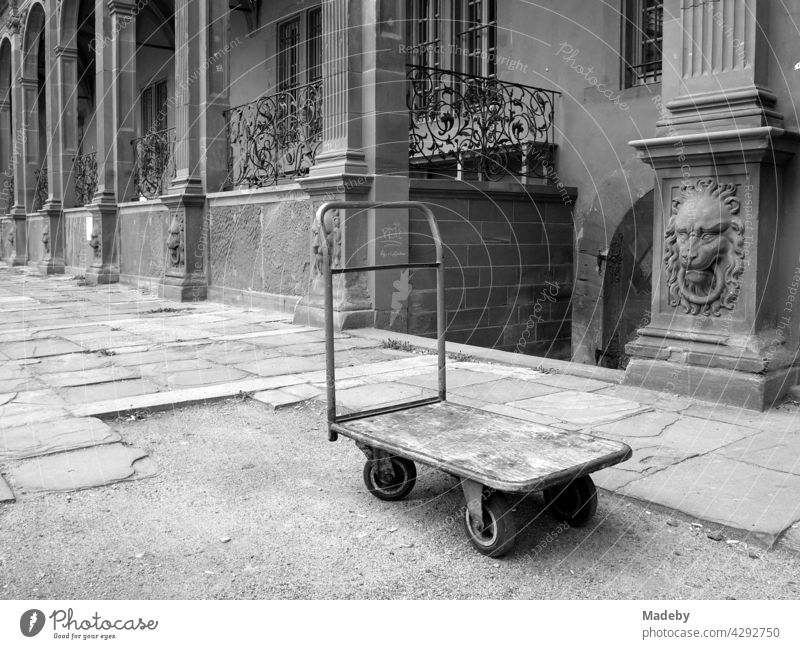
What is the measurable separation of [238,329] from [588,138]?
460 centimetres

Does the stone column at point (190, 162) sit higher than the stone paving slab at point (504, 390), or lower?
higher

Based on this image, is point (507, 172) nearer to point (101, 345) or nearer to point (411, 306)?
point (411, 306)

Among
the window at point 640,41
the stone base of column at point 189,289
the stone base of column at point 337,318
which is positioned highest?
the window at point 640,41

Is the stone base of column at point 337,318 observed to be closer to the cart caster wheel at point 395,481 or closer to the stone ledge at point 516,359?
the stone ledge at point 516,359

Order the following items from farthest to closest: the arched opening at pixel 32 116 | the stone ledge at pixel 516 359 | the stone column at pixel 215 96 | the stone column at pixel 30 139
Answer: the stone column at pixel 30 139, the arched opening at pixel 32 116, the stone column at pixel 215 96, the stone ledge at pixel 516 359

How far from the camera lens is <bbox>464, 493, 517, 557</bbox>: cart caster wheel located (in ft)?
7.87

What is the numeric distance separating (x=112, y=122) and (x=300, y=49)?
3.51 meters

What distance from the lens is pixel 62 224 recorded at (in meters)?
16.9

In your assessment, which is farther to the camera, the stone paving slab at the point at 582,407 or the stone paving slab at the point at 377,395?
the stone paving slab at the point at 377,395

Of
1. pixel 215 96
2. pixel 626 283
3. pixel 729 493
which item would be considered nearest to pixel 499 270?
pixel 626 283

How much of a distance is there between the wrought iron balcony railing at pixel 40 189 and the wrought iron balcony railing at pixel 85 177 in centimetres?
255

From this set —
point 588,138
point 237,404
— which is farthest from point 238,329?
point 588,138

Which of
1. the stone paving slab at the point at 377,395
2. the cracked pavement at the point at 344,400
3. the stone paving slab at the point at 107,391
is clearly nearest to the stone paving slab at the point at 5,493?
the cracked pavement at the point at 344,400

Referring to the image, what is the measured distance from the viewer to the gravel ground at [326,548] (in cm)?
225
